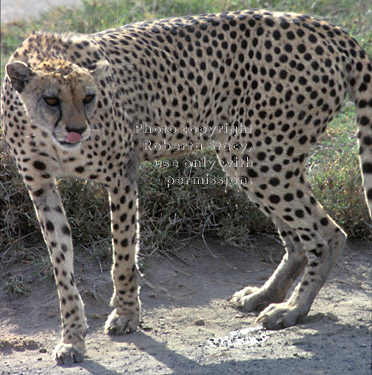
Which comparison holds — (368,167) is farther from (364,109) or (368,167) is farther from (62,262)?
(62,262)

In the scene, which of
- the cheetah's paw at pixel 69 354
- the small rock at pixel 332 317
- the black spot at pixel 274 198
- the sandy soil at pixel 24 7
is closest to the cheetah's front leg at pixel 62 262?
the cheetah's paw at pixel 69 354

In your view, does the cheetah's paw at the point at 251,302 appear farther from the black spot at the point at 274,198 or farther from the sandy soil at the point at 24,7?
the sandy soil at the point at 24,7

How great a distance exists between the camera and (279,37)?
4168 mm

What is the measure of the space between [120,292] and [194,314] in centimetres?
55

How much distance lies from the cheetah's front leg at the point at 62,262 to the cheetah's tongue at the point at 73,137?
590 millimetres

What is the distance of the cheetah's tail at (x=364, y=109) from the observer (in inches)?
165

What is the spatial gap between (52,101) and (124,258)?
1.08 m

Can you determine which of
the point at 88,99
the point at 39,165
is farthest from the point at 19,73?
the point at 39,165

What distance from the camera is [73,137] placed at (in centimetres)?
344

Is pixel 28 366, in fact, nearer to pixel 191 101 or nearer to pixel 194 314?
pixel 194 314

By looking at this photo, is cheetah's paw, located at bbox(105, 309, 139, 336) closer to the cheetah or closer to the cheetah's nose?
the cheetah

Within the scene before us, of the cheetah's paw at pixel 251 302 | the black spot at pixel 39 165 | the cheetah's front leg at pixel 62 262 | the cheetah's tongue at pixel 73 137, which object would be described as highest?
the cheetah's tongue at pixel 73 137

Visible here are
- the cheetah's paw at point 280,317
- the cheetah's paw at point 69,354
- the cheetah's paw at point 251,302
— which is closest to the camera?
the cheetah's paw at point 69,354

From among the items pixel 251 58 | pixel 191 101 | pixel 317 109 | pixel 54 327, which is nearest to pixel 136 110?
pixel 191 101
